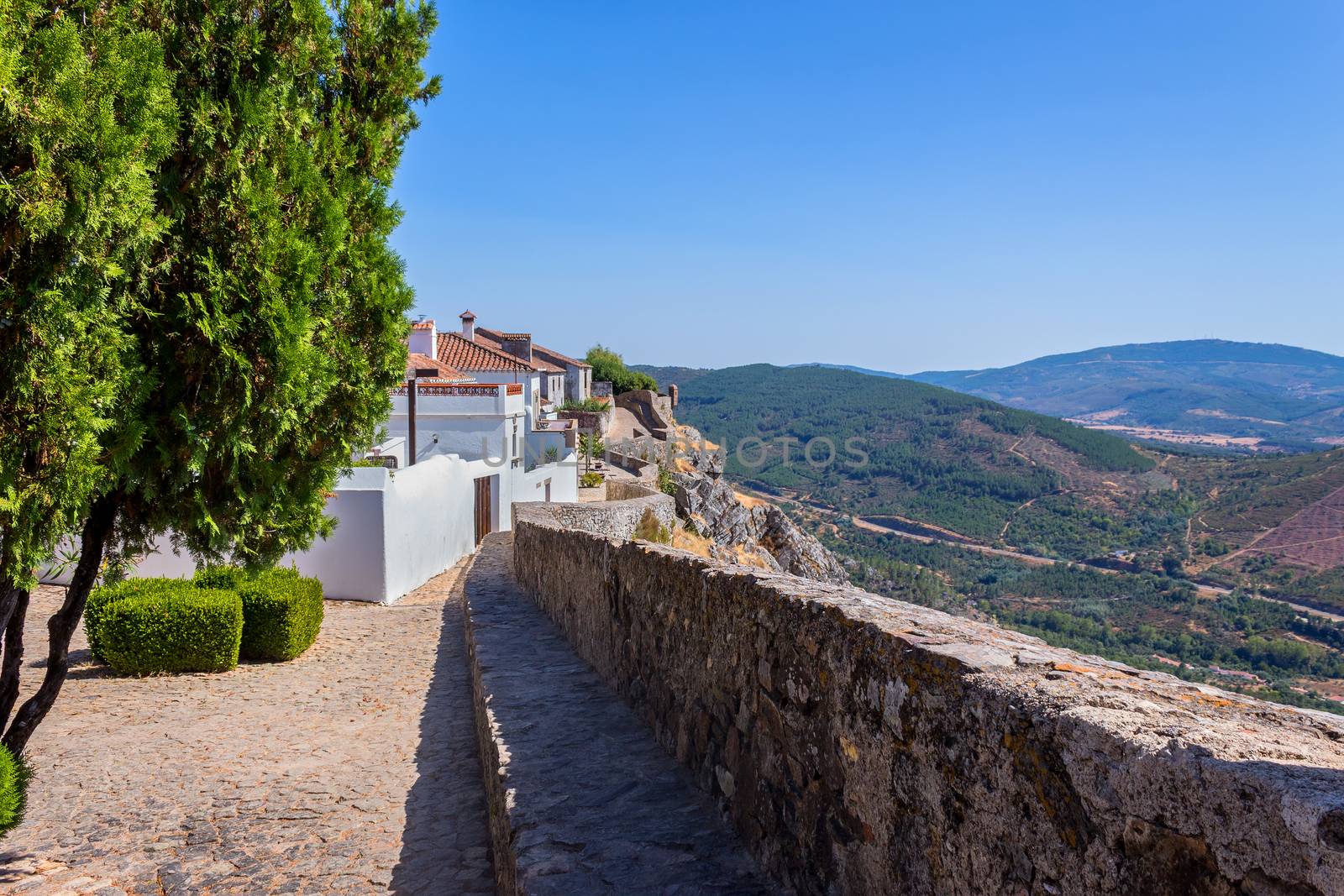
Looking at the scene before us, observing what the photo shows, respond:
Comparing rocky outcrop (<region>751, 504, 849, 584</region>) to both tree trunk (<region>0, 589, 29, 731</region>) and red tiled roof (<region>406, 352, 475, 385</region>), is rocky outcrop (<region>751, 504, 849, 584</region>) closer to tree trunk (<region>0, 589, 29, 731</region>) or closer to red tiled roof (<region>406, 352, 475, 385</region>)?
red tiled roof (<region>406, 352, 475, 385</region>)

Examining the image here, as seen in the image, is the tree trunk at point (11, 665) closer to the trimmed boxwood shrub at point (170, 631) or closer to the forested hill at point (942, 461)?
the trimmed boxwood shrub at point (170, 631)

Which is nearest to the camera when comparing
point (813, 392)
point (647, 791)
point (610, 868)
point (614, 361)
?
point (610, 868)

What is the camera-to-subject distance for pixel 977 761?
185 centimetres

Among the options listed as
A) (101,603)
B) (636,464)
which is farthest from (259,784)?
(636,464)

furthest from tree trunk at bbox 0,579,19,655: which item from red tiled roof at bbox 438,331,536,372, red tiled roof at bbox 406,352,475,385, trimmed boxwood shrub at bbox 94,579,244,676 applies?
red tiled roof at bbox 438,331,536,372

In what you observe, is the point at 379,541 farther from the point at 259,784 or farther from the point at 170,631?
the point at 259,784

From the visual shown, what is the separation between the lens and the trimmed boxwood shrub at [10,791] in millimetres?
4289

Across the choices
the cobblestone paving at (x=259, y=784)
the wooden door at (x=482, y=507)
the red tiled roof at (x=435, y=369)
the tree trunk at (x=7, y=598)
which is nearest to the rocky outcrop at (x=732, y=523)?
the red tiled roof at (x=435, y=369)

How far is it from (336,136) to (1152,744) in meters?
5.80

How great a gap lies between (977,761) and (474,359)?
3555cm

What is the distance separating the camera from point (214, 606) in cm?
977

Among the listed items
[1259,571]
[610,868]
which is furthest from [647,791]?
[1259,571]

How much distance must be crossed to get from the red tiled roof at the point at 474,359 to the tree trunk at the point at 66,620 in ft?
96.0

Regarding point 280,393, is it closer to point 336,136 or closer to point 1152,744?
point 336,136
